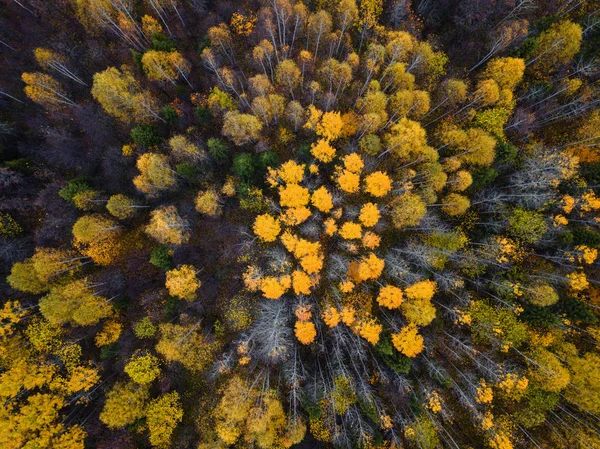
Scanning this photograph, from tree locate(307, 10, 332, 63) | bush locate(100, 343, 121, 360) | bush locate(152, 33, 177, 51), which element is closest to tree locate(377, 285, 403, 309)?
tree locate(307, 10, 332, 63)

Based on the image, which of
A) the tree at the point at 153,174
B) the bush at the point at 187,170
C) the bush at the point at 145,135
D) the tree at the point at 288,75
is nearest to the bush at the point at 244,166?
the bush at the point at 187,170

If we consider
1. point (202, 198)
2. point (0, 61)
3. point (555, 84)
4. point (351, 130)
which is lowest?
point (202, 198)

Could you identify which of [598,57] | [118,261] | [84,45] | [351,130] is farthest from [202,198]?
[598,57]

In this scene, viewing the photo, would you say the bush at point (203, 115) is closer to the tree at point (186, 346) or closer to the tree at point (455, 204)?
the tree at point (186, 346)

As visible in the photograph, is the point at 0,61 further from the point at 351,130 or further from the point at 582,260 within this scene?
the point at 582,260

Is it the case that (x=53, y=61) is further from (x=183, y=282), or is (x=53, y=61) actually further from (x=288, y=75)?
(x=183, y=282)

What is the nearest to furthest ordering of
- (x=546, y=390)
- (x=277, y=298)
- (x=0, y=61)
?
(x=546, y=390), (x=277, y=298), (x=0, y=61)

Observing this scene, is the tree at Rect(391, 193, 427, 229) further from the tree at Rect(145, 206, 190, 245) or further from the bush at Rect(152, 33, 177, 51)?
the bush at Rect(152, 33, 177, 51)
